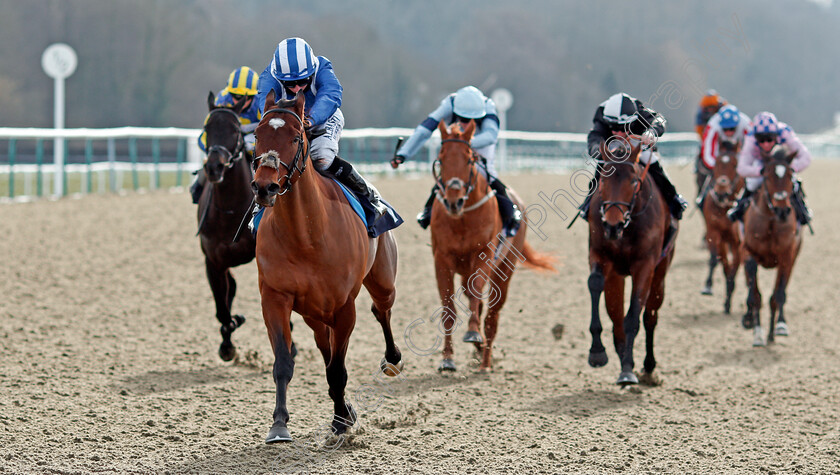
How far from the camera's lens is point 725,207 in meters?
10.5

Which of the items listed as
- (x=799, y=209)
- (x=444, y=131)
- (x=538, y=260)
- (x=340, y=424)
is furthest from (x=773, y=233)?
(x=340, y=424)

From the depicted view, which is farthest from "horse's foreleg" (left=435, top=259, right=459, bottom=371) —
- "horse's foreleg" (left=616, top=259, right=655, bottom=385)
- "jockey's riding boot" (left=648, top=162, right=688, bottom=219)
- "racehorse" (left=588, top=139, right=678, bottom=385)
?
"jockey's riding boot" (left=648, top=162, right=688, bottom=219)

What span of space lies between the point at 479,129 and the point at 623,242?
160 cm

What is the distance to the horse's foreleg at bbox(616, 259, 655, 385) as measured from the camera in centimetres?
647

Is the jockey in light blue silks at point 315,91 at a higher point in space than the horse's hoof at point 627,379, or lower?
higher

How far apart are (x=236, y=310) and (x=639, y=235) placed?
4418 millimetres

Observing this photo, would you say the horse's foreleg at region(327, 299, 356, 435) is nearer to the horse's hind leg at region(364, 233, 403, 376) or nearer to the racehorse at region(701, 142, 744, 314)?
the horse's hind leg at region(364, 233, 403, 376)

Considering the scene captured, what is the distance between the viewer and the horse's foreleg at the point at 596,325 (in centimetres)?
632

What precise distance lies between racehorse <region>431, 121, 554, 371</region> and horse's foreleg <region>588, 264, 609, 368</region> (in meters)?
0.94

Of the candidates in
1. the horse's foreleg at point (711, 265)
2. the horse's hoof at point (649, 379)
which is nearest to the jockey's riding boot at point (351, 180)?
the horse's hoof at point (649, 379)

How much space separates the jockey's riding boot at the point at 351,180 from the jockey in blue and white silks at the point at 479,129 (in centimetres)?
172

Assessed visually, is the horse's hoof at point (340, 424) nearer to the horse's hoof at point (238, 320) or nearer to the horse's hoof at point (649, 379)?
the horse's hoof at point (238, 320)

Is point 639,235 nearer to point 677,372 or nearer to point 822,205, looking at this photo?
point 677,372

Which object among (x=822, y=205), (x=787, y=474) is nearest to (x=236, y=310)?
(x=787, y=474)
